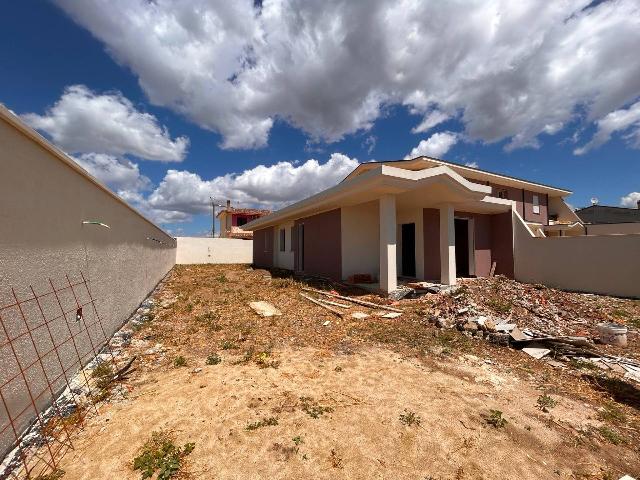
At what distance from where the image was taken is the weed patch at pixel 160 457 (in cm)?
230

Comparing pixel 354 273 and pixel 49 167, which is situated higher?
pixel 49 167

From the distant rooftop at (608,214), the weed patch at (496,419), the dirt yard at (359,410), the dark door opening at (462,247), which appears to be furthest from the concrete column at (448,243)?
the distant rooftop at (608,214)

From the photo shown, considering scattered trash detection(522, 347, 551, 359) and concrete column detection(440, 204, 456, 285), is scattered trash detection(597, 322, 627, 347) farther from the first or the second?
concrete column detection(440, 204, 456, 285)

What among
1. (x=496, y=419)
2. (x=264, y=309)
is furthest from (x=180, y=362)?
(x=496, y=419)

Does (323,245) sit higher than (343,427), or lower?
higher

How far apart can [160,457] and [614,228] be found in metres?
27.3

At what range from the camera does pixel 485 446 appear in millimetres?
2670

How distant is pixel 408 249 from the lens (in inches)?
475

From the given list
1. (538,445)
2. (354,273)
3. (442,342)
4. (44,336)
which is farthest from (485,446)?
(354,273)

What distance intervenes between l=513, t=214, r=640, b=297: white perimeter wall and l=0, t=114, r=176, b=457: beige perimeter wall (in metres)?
13.2

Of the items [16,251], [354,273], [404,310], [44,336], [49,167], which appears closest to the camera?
[16,251]

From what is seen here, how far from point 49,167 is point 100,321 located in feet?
8.27

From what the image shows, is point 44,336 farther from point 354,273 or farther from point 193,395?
point 354,273

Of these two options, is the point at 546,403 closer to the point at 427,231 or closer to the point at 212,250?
the point at 427,231
